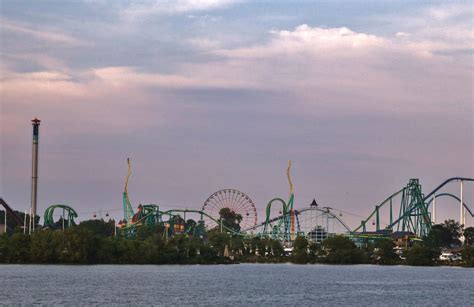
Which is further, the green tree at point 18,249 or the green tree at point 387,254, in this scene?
the green tree at point 387,254

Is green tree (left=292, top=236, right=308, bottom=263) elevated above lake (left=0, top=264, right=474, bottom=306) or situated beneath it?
elevated above

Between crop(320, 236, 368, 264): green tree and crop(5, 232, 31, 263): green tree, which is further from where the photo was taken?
crop(320, 236, 368, 264): green tree

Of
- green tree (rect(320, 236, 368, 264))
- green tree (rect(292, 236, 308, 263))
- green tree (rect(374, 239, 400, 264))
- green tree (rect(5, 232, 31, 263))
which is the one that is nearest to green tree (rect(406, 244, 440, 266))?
green tree (rect(374, 239, 400, 264))

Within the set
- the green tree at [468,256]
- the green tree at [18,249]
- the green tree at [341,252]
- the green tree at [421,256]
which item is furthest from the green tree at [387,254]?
the green tree at [18,249]

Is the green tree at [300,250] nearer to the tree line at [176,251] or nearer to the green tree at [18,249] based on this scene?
the tree line at [176,251]

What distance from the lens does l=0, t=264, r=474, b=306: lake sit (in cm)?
7944

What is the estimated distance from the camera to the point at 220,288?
312 ft

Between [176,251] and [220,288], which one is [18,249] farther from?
[220,288]

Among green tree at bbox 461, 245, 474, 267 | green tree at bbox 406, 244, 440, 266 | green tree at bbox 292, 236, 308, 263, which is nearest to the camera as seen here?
green tree at bbox 461, 245, 474, 267

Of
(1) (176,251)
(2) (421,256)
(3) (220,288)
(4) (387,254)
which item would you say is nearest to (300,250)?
(4) (387,254)

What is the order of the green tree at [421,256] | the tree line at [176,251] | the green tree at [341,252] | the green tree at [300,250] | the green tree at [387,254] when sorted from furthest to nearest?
the green tree at [300,250] → the green tree at [341,252] → the green tree at [387,254] → the green tree at [421,256] → the tree line at [176,251]

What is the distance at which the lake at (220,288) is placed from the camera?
79.4 metres

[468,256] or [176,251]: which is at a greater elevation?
[176,251]

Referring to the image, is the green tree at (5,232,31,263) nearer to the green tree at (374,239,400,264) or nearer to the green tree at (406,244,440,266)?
the green tree at (374,239,400,264)
